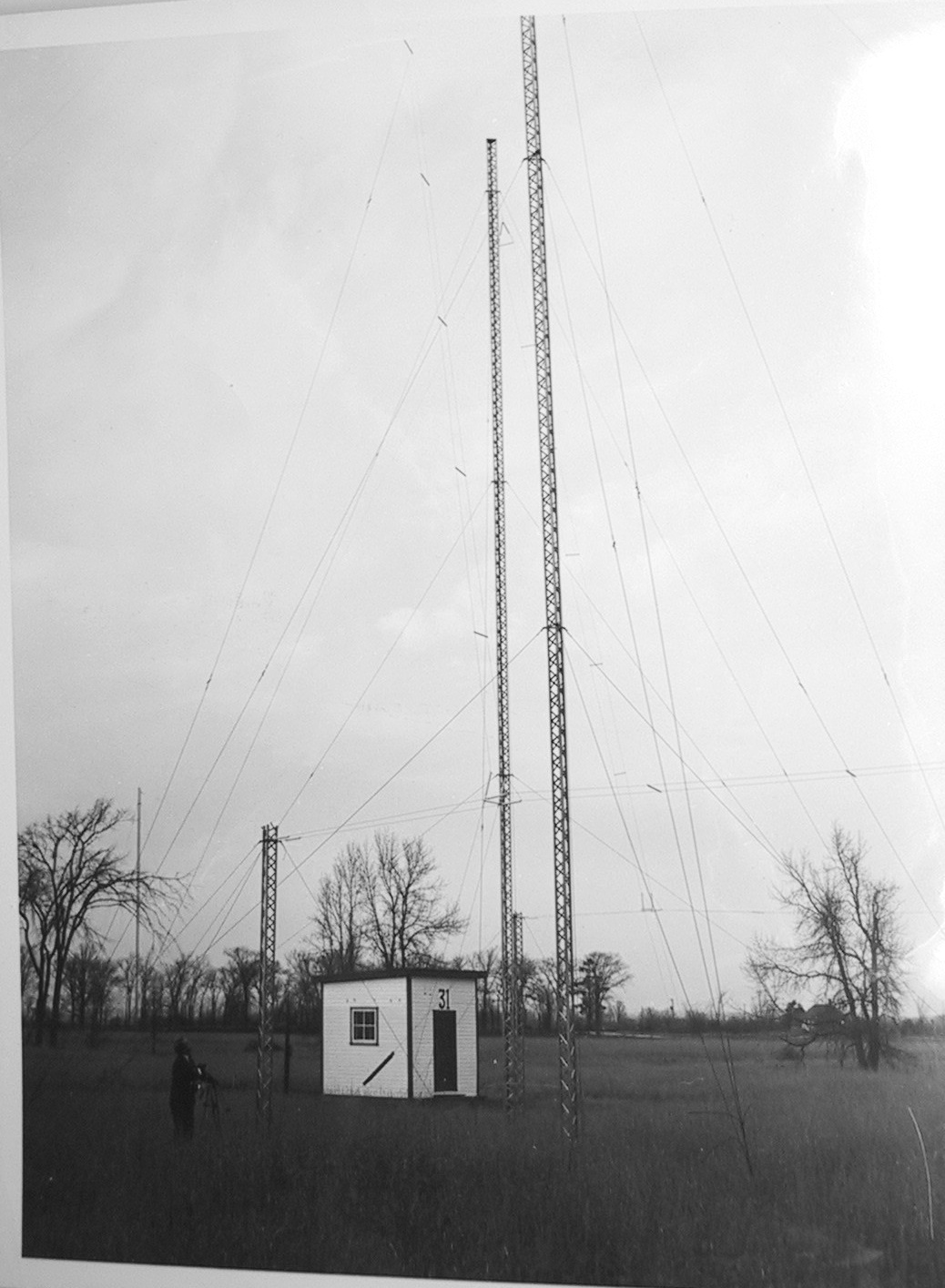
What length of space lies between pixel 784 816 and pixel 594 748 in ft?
3.61

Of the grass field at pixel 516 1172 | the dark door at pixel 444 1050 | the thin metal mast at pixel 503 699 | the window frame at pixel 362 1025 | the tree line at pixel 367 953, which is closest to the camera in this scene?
the grass field at pixel 516 1172

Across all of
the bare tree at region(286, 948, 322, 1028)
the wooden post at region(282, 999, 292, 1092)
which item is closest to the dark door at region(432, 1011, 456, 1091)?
the bare tree at region(286, 948, 322, 1028)

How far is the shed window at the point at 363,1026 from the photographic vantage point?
24.5ft

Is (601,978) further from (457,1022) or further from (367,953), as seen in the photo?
(367,953)

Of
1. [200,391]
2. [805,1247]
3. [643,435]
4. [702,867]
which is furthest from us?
[200,391]

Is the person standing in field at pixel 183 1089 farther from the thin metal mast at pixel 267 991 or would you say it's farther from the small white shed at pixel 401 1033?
the small white shed at pixel 401 1033

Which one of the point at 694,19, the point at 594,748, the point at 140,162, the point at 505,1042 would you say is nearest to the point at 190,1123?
the point at 505,1042

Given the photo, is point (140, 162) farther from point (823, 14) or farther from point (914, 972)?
point (914, 972)

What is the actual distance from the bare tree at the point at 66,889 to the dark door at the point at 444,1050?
1719 mm

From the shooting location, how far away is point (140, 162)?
802cm

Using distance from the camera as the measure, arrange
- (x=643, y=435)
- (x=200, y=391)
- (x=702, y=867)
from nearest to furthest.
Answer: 1. (x=702, y=867)
2. (x=643, y=435)
3. (x=200, y=391)

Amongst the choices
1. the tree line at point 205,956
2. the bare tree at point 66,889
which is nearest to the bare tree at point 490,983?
the tree line at point 205,956

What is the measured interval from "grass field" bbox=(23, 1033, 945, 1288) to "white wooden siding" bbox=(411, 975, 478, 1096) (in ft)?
0.28

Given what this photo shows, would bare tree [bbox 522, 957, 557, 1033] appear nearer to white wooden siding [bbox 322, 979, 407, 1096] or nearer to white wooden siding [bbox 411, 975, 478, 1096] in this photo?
white wooden siding [bbox 411, 975, 478, 1096]
